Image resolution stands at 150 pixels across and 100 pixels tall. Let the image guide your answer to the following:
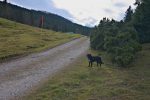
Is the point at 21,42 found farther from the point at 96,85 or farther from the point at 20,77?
the point at 96,85

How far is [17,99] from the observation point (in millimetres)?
16844

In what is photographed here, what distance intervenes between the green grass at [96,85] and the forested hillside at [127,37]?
2.81m

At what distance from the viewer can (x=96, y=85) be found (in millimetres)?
21047

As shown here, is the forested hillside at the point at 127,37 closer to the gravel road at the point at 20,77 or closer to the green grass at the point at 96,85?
the green grass at the point at 96,85

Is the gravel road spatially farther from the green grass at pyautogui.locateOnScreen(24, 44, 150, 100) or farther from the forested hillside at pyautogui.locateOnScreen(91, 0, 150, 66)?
the forested hillside at pyautogui.locateOnScreen(91, 0, 150, 66)

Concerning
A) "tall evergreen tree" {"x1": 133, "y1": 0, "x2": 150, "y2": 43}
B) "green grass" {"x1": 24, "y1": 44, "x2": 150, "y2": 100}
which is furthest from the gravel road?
"tall evergreen tree" {"x1": 133, "y1": 0, "x2": 150, "y2": 43}

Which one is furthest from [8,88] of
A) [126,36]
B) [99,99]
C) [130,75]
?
[126,36]

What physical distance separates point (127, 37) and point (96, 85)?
1548 cm

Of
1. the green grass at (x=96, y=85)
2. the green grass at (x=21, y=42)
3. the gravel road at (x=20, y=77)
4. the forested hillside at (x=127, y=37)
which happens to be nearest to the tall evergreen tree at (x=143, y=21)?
the forested hillside at (x=127, y=37)

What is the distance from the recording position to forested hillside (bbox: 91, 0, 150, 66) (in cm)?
3209

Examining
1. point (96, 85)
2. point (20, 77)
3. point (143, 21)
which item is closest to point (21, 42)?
point (143, 21)

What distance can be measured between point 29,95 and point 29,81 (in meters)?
4.07

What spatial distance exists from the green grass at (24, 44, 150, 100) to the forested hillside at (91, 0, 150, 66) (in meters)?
2.81

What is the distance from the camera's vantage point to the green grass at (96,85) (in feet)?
59.2
